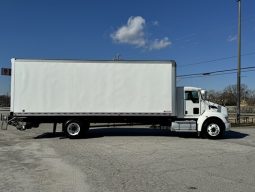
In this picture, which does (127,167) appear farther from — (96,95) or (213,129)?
(213,129)

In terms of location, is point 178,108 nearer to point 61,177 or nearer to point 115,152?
point 115,152

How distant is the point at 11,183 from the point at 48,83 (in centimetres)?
1122

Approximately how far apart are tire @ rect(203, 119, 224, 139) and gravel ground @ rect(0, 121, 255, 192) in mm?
3376

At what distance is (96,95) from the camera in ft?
64.9

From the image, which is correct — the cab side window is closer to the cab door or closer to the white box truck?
the cab door

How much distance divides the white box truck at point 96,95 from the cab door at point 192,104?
0.23m

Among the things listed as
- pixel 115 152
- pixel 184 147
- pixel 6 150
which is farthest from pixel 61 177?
pixel 184 147

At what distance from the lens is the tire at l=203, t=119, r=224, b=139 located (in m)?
19.9

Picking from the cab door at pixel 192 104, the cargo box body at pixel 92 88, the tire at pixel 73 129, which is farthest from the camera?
the cab door at pixel 192 104

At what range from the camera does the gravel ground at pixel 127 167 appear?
8500 millimetres

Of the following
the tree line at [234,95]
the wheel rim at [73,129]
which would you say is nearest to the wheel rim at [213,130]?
the wheel rim at [73,129]

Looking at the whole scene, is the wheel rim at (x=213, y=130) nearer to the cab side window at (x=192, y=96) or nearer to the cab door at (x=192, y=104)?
the cab door at (x=192, y=104)

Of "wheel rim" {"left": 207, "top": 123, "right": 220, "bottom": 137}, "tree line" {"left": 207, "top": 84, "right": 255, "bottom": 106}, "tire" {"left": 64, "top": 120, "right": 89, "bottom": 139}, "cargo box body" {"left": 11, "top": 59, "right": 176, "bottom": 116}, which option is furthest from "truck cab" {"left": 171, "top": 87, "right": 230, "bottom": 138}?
"tree line" {"left": 207, "top": 84, "right": 255, "bottom": 106}

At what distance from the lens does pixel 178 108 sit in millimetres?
20609
